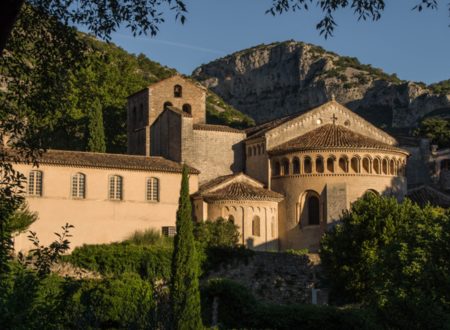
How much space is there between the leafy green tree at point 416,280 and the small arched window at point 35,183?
2140cm

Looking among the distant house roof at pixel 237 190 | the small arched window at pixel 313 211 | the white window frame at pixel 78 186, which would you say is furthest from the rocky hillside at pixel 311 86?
the white window frame at pixel 78 186

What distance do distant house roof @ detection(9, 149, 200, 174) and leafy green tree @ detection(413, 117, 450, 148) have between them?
36724 mm

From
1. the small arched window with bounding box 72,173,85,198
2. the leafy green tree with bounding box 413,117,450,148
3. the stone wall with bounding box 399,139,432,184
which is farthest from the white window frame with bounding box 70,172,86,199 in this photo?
the leafy green tree with bounding box 413,117,450,148

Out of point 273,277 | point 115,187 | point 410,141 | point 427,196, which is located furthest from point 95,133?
point 410,141

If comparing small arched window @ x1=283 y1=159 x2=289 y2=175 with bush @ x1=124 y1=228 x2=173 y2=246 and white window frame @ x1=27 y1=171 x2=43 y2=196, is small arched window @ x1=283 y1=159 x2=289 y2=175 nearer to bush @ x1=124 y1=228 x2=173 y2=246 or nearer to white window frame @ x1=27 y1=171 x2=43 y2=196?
bush @ x1=124 y1=228 x2=173 y2=246

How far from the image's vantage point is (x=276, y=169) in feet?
129

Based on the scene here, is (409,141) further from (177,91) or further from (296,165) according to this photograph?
(177,91)

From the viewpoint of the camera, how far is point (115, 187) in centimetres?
3541

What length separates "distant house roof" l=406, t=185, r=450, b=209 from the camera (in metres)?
38.7

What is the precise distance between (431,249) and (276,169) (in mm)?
18405

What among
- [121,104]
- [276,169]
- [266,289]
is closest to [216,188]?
[276,169]

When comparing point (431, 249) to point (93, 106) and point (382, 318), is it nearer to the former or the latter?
point (382, 318)

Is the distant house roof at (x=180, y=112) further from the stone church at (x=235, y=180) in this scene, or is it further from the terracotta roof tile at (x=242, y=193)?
the terracotta roof tile at (x=242, y=193)

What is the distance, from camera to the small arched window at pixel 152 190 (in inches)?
Result: 1430
